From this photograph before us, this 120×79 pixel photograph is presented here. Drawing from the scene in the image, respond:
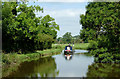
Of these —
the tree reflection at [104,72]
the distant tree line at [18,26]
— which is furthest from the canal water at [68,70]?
the distant tree line at [18,26]

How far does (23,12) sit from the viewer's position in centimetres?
3375

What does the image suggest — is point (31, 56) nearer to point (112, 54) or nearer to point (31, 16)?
point (31, 16)

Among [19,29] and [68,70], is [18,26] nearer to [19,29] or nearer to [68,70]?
Answer: [19,29]

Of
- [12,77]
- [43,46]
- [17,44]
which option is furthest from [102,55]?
[43,46]

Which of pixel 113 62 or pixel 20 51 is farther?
pixel 20 51

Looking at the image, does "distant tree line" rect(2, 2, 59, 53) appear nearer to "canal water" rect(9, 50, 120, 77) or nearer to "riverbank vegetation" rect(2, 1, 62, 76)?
"riverbank vegetation" rect(2, 1, 62, 76)

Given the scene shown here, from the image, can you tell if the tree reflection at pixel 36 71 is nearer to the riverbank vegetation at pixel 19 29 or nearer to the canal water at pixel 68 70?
the canal water at pixel 68 70

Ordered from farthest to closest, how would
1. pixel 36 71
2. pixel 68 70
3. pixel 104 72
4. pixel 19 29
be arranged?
pixel 19 29 → pixel 68 70 → pixel 36 71 → pixel 104 72

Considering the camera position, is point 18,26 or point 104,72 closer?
point 104,72

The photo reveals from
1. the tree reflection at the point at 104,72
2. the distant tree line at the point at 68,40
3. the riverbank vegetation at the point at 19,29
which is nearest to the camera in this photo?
the tree reflection at the point at 104,72

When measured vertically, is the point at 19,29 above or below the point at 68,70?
above

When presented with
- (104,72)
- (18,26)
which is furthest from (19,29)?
(104,72)

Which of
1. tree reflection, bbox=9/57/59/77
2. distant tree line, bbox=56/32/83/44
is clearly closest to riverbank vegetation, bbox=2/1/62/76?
tree reflection, bbox=9/57/59/77

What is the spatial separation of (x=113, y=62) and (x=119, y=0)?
891cm
